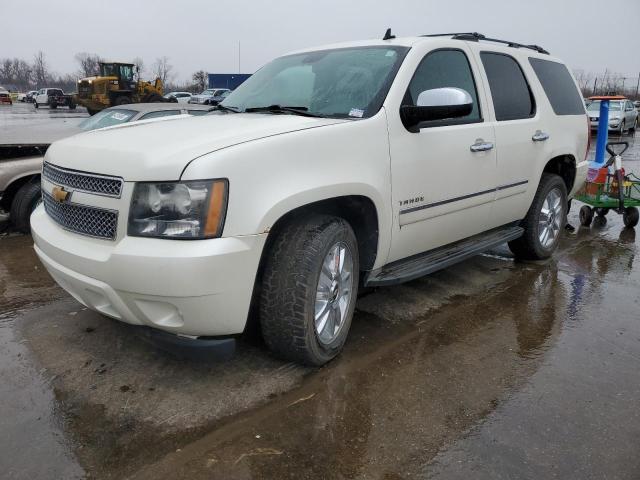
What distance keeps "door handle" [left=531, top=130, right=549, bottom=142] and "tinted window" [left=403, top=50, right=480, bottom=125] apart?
2.61ft

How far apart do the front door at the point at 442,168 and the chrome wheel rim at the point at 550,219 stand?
1.15m

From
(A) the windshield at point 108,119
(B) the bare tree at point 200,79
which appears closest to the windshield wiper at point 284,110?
(A) the windshield at point 108,119

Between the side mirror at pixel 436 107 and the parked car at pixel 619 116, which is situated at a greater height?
the parked car at pixel 619 116

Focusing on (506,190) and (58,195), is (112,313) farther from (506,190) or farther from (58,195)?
(506,190)

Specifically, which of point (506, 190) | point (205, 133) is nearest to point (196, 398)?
point (205, 133)

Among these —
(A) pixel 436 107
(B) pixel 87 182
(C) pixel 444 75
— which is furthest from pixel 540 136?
(B) pixel 87 182

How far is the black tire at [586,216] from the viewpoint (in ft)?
22.3

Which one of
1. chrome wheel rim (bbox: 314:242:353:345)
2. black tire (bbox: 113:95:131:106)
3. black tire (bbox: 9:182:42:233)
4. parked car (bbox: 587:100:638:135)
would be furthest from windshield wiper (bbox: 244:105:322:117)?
black tire (bbox: 113:95:131:106)

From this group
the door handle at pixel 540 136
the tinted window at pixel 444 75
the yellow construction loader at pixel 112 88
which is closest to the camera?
the tinted window at pixel 444 75

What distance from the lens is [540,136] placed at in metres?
4.59

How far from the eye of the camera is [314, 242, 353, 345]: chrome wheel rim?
9.82 feet

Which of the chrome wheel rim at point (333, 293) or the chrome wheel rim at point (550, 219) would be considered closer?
the chrome wheel rim at point (333, 293)

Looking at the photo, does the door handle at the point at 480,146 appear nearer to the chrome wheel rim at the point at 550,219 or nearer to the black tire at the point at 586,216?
the chrome wheel rim at the point at 550,219

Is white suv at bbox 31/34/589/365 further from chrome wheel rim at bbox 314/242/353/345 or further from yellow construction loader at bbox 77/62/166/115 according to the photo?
yellow construction loader at bbox 77/62/166/115
